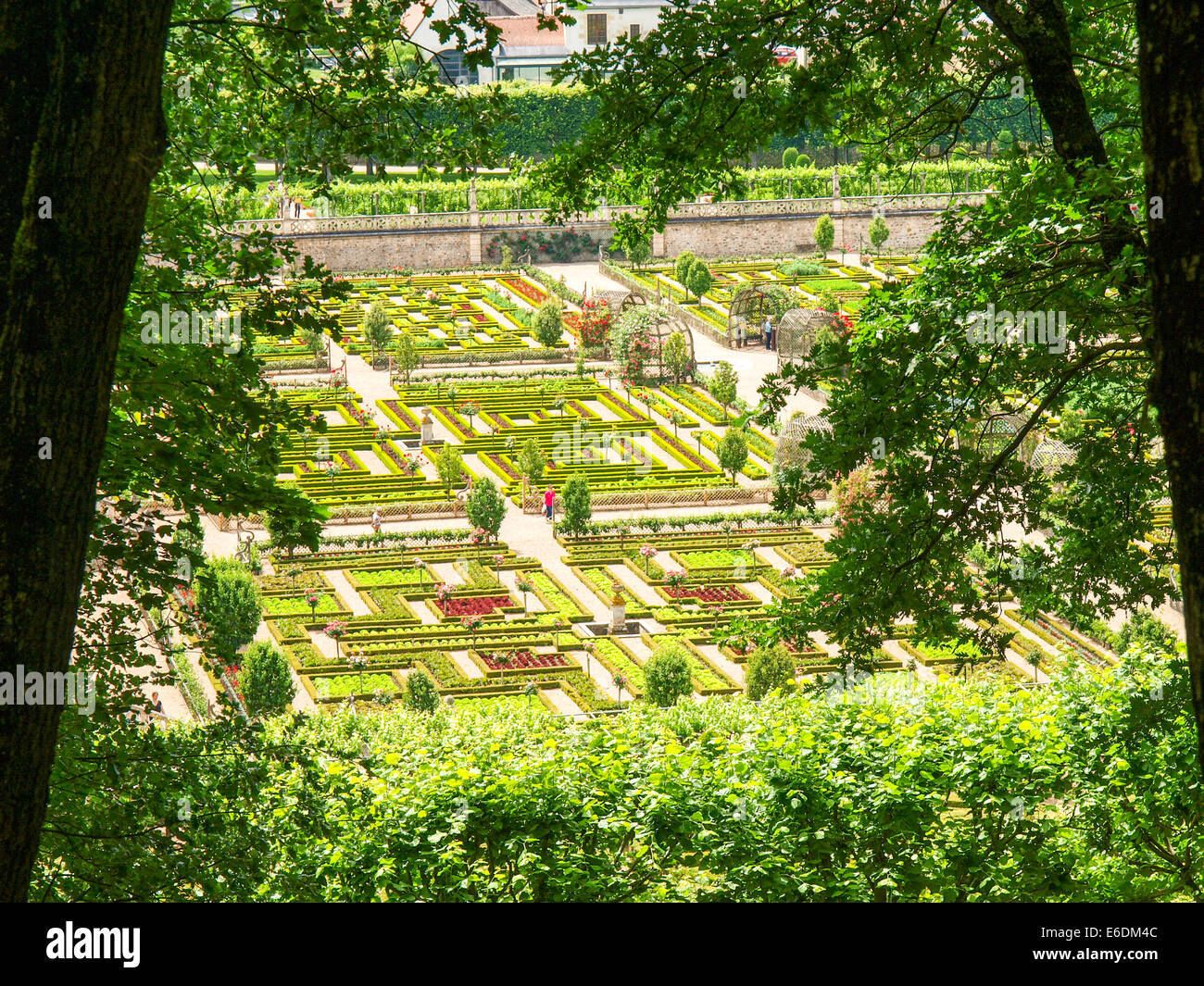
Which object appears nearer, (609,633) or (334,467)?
(609,633)

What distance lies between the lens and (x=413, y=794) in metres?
11.6

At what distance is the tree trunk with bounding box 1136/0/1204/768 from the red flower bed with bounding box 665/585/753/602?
23.5m

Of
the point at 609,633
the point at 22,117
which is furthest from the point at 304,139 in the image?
the point at 609,633

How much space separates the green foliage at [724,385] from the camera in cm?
3838

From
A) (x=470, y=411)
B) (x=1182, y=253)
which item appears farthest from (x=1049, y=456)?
(x=1182, y=253)

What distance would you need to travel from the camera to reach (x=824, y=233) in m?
63.3

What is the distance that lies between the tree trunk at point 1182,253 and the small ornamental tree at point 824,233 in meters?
61.2

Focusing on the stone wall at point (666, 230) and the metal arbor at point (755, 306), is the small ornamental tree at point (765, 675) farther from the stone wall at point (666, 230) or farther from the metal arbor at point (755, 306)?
the stone wall at point (666, 230)

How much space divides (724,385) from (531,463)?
26.8 ft

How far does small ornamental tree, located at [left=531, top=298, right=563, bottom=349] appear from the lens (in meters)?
45.3

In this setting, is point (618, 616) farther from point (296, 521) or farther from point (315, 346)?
point (315, 346)
